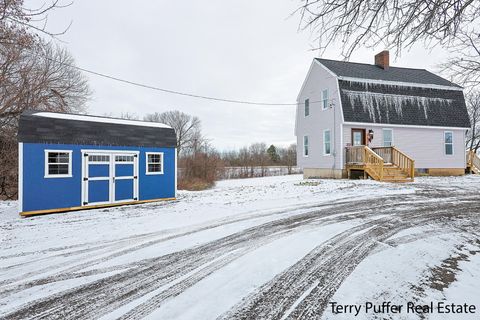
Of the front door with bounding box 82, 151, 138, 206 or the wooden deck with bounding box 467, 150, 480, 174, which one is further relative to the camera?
the wooden deck with bounding box 467, 150, 480, 174

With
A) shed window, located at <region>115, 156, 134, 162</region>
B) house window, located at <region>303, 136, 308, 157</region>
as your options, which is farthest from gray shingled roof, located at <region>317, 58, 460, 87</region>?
shed window, located at <region>115, 156, 134, 162</region>

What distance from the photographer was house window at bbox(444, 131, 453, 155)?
60.6ft

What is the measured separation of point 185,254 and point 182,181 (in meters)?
17.4

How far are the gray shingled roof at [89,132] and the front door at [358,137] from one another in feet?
37.7

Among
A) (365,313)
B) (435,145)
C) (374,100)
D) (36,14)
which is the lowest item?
(365,313)

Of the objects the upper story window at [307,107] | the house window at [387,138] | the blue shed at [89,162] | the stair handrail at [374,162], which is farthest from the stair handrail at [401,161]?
the blue shed at [89,162]

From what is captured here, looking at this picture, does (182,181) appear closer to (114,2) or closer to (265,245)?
(114,2)

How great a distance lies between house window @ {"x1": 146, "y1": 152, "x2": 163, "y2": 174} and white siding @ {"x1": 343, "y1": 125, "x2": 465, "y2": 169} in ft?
37.2

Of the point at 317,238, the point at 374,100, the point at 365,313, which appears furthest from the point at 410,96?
the point at 365,313

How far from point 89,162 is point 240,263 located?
24.5 feet

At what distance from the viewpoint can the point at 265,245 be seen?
15.5 ft

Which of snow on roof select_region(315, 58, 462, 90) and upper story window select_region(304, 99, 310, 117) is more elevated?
snow on roof select_region(315, 58, 462, 90)

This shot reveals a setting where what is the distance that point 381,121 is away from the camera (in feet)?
54.8

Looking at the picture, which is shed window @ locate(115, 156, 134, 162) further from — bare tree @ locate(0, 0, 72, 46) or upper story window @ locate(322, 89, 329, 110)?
upper story window @ locate(322, 89, 329, 110)
